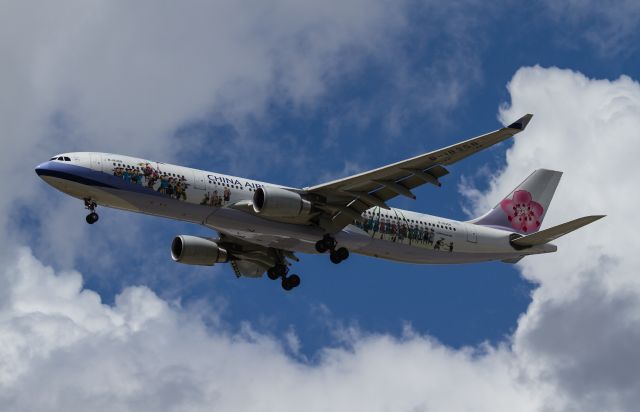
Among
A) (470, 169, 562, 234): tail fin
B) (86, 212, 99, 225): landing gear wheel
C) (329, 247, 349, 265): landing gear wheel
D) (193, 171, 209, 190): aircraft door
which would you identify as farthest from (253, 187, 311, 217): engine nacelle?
(470, 169, 562, 234): tail fin

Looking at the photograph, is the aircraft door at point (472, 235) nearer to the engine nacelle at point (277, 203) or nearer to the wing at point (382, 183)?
the wing at point (382, 183)

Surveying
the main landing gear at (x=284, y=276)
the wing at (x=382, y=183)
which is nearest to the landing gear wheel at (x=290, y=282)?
the main landing gear at (x=284, y=276)

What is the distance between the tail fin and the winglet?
1699 cm

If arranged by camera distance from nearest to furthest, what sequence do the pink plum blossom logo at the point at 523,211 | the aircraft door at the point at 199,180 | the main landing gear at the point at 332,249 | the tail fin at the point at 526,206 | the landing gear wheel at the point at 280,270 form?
the aircraft door at the point at 199,180 → the main landing gear at the point at 332,249 → the landing gear wheel at the point at 280,270 → the tail fin at the point at 526,206 → the pink plum blossom logo at the point at 523,211

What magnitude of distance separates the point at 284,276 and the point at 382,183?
10.4 metres

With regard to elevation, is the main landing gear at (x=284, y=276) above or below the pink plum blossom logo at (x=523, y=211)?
below

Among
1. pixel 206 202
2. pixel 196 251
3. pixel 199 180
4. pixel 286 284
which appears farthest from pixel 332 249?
pixel 196 251

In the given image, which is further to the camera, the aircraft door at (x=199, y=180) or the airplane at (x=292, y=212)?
the aircraft door at (x=199, y=180)

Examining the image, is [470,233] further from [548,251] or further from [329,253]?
[329,253]

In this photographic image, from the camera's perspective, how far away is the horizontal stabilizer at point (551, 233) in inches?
2112

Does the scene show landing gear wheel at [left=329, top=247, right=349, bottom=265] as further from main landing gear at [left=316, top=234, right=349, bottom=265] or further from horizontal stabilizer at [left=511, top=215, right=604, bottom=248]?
horizontal stabilizer at [left=511, top=215, right=604, bottom=248]

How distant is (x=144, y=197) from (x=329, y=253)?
32.3ft

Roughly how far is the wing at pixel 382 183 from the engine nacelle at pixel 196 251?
8.12 m

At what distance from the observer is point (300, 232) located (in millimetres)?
54469
